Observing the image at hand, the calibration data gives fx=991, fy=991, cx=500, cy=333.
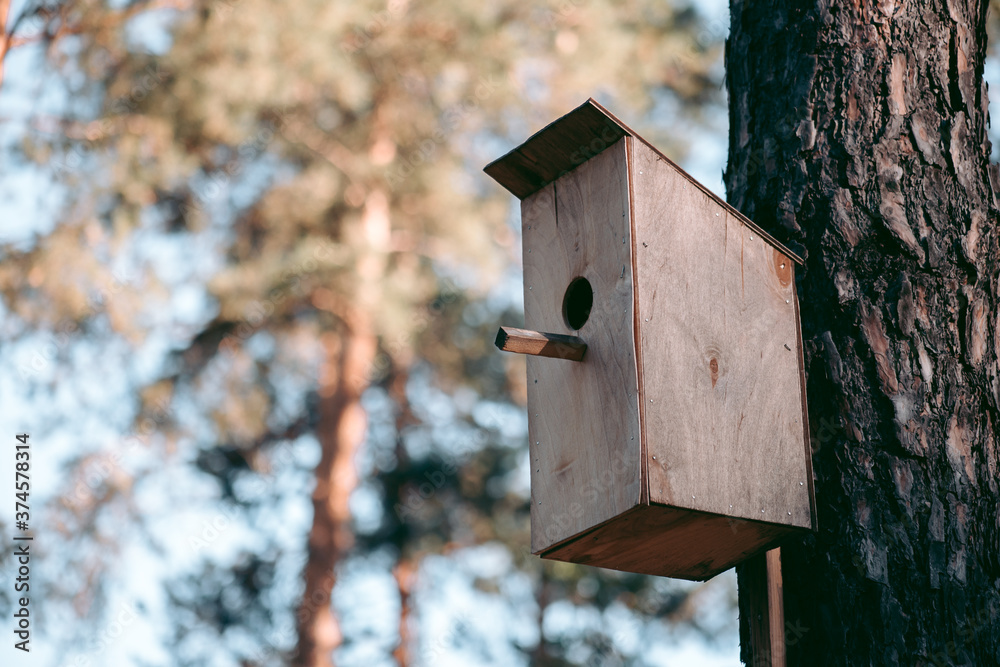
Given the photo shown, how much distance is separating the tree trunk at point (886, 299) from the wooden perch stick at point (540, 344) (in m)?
0.56

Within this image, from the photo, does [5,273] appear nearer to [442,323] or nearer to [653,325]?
[442,323]

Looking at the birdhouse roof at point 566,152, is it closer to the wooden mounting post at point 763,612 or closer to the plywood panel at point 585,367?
the plywood panel at point 585,367

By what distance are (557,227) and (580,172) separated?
14cm

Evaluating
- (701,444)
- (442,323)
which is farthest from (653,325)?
(442,323)

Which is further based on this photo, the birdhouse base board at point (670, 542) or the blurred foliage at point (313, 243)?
the blurred foliage at point (313, 243)

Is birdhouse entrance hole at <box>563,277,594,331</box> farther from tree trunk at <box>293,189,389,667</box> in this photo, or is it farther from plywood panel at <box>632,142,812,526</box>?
tree trunk at <box>293,189,389,667</box>

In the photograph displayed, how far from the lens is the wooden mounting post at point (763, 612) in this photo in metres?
2.05

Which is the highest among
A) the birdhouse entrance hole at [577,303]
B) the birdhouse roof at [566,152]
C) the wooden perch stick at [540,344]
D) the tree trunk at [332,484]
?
the birdhouse roof at [566,152]

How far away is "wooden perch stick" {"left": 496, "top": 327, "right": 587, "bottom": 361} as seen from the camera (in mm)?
1961

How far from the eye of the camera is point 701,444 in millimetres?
1959

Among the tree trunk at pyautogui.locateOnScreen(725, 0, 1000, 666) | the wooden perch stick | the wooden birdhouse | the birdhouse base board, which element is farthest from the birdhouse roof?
the birdhouse base board

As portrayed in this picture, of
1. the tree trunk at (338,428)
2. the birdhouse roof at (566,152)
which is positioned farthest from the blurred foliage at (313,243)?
the birdhouse roof at (566,152)

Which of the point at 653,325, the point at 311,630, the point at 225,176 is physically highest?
the point at 225,176

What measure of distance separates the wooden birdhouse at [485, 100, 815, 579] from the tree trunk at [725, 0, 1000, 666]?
11cm
